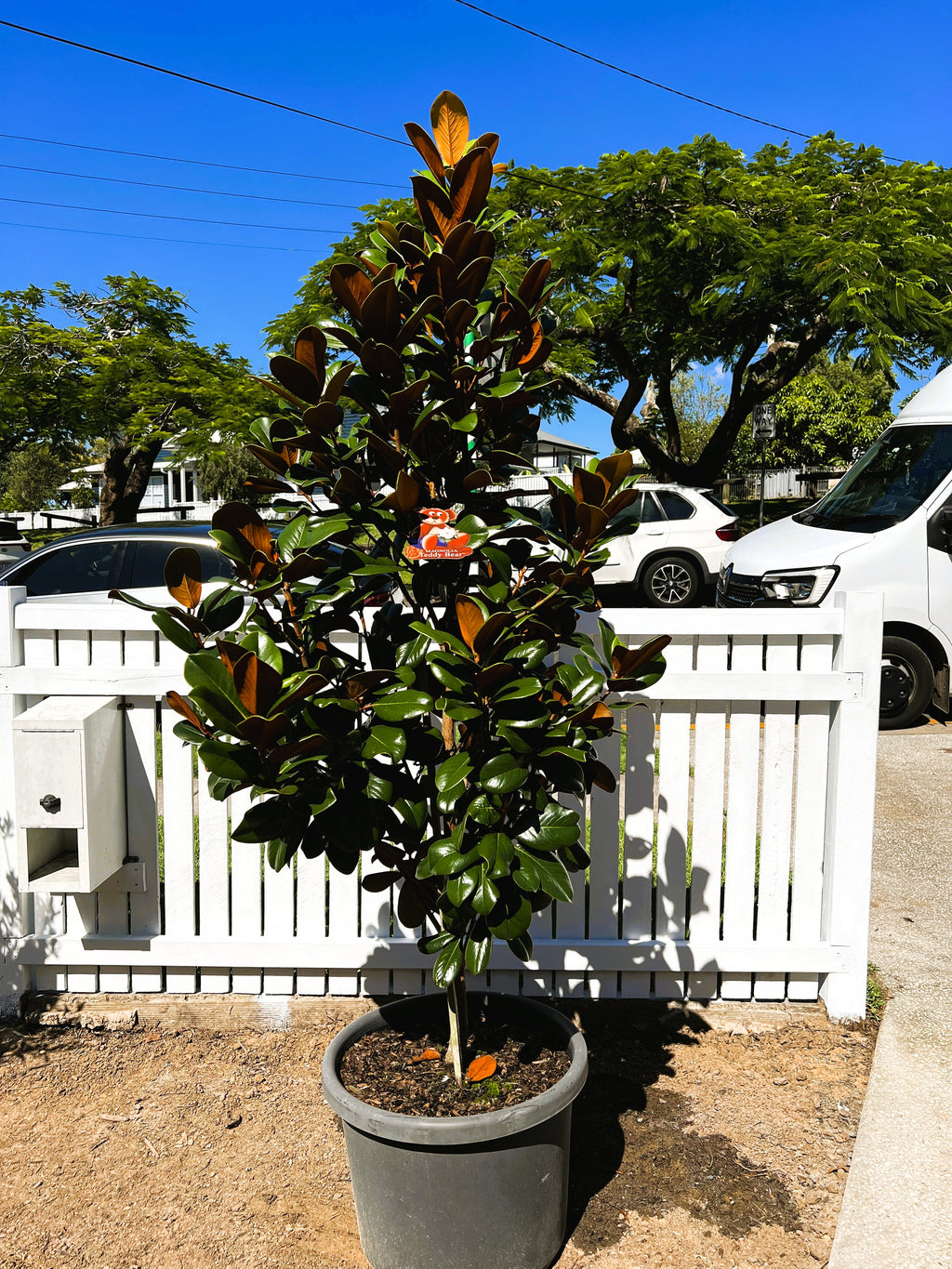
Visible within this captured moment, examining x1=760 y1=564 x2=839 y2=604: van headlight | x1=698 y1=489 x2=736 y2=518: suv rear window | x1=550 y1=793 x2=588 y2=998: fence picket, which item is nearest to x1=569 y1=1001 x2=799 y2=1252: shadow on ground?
x1=550 y1=793 x2=588 y2=998: fence picket

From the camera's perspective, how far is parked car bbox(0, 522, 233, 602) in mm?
8602

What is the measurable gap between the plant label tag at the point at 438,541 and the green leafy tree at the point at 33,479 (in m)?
52.3

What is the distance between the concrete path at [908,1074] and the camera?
2.61 meters

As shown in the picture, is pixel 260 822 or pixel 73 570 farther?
pixel 73 570

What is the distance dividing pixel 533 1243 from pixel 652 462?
19.3m

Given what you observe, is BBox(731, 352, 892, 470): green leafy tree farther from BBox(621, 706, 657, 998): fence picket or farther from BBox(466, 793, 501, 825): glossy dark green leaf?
BBox(466, 793, 501, 825): glossy dark green leaf

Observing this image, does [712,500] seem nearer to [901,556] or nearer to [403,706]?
[901,556]

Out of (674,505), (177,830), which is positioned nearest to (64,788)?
(177,830)

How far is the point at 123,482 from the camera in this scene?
82.2 ft

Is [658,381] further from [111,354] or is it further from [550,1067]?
[550,1067]

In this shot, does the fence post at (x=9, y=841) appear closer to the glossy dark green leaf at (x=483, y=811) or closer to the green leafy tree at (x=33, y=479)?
the glossy dark green leaf at (x=483, y=811)

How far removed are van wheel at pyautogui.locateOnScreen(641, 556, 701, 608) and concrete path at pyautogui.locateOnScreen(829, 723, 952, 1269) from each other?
976 cm

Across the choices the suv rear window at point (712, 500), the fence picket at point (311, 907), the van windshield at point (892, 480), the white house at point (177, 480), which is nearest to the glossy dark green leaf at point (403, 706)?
the fence picket at point (311, 907)

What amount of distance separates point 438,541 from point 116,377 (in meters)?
22.3
